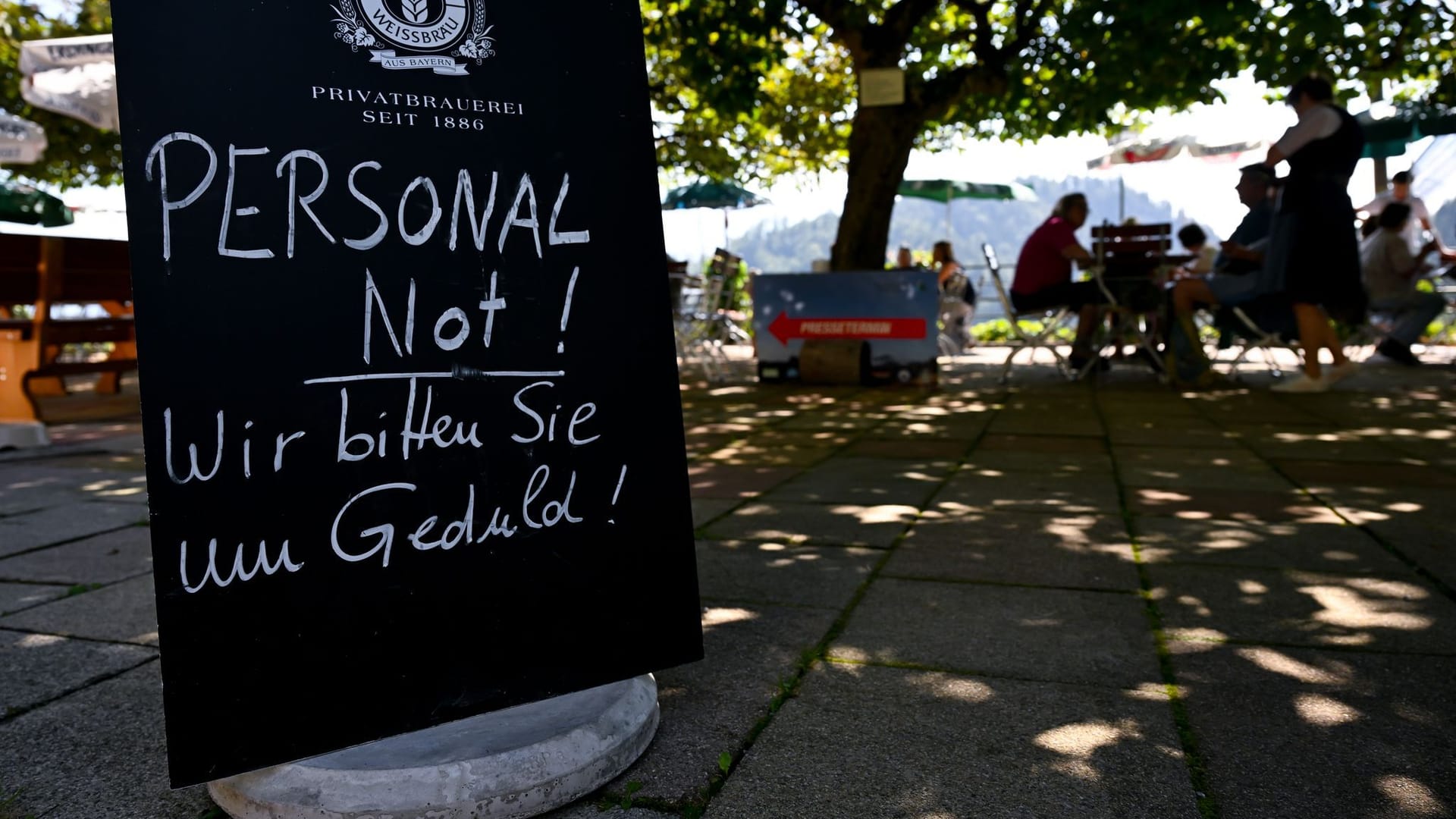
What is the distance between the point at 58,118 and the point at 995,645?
18618mm

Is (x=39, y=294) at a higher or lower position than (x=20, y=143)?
lower

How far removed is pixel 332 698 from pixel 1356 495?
393 centimetres

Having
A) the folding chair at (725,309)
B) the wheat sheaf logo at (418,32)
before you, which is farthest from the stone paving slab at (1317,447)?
the folding chair at (725,309)

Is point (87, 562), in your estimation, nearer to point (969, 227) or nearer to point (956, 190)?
point (956, 190)

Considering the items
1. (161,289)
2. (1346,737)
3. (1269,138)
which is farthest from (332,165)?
(1269,138)

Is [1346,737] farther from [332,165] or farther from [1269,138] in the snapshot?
[1269,138]

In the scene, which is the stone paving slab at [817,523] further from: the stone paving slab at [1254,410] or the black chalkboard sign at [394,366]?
the stone paving slab at [1254,410]

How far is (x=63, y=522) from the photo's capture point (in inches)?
163

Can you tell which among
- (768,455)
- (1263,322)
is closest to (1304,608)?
(768,455)

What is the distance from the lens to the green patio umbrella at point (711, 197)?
16.7 meters

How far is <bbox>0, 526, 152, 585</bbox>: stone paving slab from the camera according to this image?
327cm

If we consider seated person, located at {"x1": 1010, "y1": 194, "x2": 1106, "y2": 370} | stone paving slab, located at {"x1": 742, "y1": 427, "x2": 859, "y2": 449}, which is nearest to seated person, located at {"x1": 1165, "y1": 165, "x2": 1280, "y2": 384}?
seated person, located at {"x1": 1010, "y1": 194, "x2": 1106, "y2": 370}

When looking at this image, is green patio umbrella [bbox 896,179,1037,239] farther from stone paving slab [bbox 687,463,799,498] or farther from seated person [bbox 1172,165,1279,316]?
stone paving slab [bbox 687,463,799,498]

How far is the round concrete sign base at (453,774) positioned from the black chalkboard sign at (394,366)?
0.22ft
